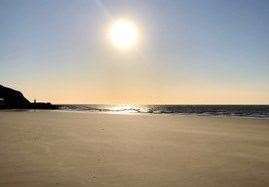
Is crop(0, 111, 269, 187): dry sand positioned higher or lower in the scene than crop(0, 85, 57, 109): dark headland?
lower

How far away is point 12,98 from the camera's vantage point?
12119 cm

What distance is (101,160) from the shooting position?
1180 cm

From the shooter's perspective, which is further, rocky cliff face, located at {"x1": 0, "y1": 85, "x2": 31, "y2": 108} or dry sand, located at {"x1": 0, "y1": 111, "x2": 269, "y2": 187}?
rocky cliff face, located at {"x1": 0, "y1": 85, "x2": 31, "y2": 108}

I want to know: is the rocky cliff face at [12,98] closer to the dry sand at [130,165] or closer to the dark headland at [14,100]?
the dark headland at [14,100]

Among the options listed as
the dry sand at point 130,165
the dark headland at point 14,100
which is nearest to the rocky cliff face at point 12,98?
→ the dark headland at point 14,100

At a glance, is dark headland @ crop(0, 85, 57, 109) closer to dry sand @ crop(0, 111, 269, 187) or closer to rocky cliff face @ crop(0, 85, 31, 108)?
rocky cliff face @ crop(0, 85, 31, 108)

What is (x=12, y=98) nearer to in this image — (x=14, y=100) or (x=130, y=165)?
(x=14, y=100)

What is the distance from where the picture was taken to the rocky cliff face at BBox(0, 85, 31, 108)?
389 ft

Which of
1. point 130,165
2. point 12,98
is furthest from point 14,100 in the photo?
point 130,165

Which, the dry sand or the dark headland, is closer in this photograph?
the dry sand

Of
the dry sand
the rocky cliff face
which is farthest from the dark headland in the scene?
the dry sand

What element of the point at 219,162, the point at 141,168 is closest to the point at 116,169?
the point at 141,168

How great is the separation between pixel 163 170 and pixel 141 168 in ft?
2.00

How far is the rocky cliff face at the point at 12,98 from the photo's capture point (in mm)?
118569
